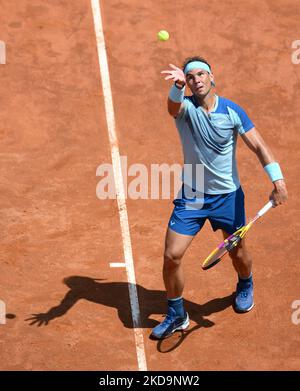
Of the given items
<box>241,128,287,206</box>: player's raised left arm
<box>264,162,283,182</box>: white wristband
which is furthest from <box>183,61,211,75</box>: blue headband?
<box>264,162,283,182</box>: white wristband

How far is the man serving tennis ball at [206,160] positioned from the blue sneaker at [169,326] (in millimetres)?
218

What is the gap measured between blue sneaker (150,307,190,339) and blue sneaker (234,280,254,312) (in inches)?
28.2

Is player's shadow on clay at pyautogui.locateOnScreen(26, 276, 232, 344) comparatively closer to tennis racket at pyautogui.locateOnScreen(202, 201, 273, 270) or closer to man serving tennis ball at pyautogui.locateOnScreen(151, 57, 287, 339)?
man serving tennis ball at pyautogui.locateOnScreen(151, 57, 287, 339)

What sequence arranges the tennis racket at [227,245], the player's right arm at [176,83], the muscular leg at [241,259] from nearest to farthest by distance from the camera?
the player's right arm at [176,83]
the tennis racket at [227,245]
the muscular leg at [241,259]

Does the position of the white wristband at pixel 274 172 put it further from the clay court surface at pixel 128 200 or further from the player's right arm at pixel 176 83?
the clay court surface at pixel 128 200

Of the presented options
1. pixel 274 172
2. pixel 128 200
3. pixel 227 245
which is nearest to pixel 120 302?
pixel 227 245

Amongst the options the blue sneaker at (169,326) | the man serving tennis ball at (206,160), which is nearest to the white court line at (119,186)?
the blue sneaker at (169,326)

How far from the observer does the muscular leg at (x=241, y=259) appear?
9867 mm

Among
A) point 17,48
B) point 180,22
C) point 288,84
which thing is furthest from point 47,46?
point 288,84

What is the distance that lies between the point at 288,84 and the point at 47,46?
3.87 metres
